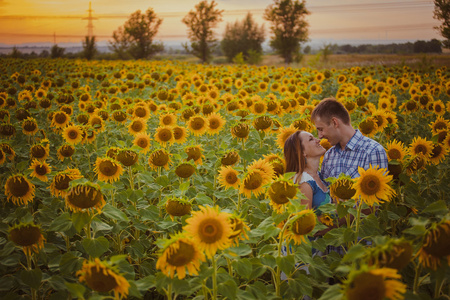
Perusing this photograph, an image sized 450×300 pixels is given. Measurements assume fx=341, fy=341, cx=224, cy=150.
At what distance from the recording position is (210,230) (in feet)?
5.32

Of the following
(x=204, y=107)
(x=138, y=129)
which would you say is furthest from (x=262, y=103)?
(x=138, y=129)

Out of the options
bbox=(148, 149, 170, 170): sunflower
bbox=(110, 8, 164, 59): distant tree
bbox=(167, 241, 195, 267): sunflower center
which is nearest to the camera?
bbox=(167, 241, 195, 267): sunflower center

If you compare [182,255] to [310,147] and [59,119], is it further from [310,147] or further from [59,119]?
[59,119]

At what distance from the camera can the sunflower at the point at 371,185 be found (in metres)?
2.09

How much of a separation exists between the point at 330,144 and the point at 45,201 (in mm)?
3040

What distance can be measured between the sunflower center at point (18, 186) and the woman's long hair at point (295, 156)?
221 centimetres

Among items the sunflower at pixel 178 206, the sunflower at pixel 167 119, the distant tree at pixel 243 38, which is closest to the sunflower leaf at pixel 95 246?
the sunflower at pixel 178 206

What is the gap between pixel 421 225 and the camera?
1.39m

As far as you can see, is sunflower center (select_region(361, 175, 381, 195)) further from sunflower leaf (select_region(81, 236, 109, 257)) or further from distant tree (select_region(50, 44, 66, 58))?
distant tree (select_region(50, 44, 66, 58))

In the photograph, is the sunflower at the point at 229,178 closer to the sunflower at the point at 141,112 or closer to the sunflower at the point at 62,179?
the sunflower at the point at 62,179

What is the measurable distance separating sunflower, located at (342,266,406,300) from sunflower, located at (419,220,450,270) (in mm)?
220

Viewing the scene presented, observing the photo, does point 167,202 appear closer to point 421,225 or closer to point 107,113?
point 421,225

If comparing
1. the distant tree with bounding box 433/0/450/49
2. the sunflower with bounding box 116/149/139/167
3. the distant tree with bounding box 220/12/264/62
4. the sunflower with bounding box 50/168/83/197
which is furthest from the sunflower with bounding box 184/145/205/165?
the distant tree with bounding box 220/12/264/62

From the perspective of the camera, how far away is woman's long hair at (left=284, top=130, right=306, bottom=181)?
10.1 feet
